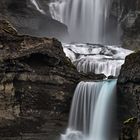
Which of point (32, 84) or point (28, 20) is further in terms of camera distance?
point (28, 20)

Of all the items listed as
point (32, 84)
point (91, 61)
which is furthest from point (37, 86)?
point (91, 61)

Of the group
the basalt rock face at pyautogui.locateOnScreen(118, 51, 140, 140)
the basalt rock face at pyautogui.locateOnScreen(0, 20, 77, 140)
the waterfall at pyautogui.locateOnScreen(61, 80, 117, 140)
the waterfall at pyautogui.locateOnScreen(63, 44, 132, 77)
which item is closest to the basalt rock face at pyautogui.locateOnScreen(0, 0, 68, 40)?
the waterfall at pyautogui.locateOnScreen(63, 44, 132, 77)

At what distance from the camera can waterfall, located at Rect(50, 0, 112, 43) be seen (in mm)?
60469

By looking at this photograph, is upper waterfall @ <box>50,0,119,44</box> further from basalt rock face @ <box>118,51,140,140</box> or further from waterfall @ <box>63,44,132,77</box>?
basalt rock face @ <box>118,51,140,140</box>

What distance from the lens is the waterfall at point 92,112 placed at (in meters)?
30.6

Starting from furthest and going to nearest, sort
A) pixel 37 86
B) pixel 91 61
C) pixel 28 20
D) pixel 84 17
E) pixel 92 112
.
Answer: pixel 84 17 < pixel 28 20 < pixel 91 61 < pixel 37 86 < pixel 92 112

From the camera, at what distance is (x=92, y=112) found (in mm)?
31031

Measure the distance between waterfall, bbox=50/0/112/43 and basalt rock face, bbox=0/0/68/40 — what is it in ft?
15.0

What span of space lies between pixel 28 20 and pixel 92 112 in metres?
23.0

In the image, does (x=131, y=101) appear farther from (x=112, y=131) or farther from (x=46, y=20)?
(x=46, y=20)

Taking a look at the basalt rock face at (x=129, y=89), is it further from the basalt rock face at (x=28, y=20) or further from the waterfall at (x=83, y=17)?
the waterfall at (x=83, y=17)

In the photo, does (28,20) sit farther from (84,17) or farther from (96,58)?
(96,58)

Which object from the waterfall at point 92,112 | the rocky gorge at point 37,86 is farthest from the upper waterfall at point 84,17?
the waterfall at point 92,112

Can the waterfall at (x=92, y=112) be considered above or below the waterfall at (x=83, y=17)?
below
